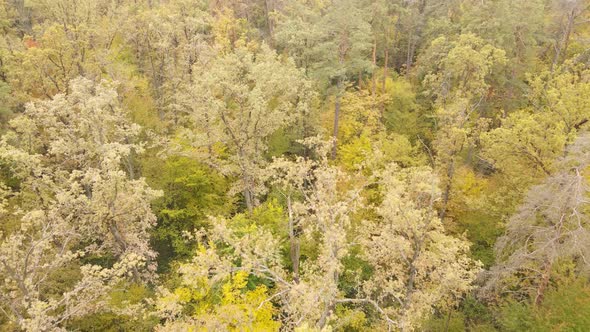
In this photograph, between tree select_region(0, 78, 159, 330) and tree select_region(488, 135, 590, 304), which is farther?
tree select_region(0, 78, 159, 330)

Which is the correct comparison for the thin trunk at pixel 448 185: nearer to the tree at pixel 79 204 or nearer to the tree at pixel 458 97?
the tree at pixel 458 97

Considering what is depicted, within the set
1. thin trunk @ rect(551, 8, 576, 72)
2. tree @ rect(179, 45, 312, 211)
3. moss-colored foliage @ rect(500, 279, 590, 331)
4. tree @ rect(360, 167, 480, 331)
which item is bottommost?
moss-colored foliage @ rect(500, 279, 590, 331)

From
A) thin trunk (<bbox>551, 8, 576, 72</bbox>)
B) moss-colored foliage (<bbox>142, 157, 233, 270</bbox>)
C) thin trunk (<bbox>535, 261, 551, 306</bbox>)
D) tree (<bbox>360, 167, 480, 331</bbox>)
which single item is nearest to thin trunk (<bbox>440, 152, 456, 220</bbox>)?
thin trunk (<bbox>535, 261, 551, 306</bbox>)

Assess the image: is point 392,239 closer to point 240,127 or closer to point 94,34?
point 240,127

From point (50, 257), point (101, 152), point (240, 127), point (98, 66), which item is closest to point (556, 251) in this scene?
point (240, 127)

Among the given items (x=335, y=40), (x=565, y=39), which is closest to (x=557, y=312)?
(x=335, y=40)

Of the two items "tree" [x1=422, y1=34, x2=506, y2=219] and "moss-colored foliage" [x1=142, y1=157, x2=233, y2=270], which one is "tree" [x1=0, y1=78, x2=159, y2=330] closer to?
"moss-colored foliage" [x1=142, y1=157, x2=233, y2=270]

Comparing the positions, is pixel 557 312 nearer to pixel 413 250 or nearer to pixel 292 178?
pixel 413 250

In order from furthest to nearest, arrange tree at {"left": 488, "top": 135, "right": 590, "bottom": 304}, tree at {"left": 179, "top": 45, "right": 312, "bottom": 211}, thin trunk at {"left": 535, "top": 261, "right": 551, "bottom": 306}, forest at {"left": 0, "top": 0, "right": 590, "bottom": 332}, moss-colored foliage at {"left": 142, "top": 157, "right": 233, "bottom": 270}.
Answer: moss-colored foliage at {"left": 142, "top": 157, "right": 233, "bottom": 270} < tree at {"left": 179, "top": 45, "right": 312, "bottom": 211} < thin trunk at {"left": 535, "top": 261, "right": 551, "bottom": 306} < forest at {"left": 0, "top": 0, "right": 590, "bottom": 332} < tree at {"left": 488, "top": 135, "right": 590, "bottom": 304}

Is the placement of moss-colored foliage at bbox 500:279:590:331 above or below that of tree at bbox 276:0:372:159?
below

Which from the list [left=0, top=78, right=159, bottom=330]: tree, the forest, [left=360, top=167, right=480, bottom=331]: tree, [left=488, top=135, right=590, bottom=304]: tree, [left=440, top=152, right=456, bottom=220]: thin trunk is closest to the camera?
[left=488, top=135, right=590, bottom=304]: tree
